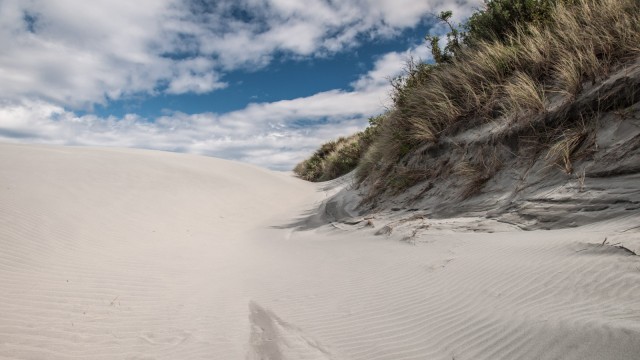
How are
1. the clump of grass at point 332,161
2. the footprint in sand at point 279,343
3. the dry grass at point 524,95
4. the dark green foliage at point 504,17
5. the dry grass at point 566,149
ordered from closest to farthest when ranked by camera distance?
the footprint in sand at point 279,343, the dry grass at point 566,149, the dry grass at point 524,95, the dark green foliage at point 504,17, the clump of grass at point 332,161

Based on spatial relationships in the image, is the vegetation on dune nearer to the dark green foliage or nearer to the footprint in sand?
the dark green foliage

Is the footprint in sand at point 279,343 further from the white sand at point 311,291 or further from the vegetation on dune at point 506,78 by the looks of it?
the vegetation on dune at point 506,78

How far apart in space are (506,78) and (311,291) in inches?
207

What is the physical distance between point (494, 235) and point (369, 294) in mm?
1747

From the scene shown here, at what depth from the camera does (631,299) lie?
2201 mm

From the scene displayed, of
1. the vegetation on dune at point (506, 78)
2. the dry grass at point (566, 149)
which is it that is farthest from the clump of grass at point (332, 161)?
the dry grass at point (566, 149)

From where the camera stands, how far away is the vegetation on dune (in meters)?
5.04

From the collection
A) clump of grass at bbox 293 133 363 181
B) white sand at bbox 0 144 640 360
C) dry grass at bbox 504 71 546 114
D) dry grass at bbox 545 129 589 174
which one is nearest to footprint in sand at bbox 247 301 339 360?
white sand at bbox 0 144 640 360

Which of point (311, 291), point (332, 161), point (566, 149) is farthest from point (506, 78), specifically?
point (332, 161)

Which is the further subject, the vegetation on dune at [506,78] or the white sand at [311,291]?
the vegetation on dune at [506,78]

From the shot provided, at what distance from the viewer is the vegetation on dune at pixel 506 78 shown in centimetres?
504

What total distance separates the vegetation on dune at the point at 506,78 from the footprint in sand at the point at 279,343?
3767 millimetres

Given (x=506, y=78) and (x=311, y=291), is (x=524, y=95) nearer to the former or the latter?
(x=506, y=78)

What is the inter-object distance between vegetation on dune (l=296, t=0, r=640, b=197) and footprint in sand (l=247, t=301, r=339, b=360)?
3.77 m
